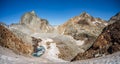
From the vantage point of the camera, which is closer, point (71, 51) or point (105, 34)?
point (105, 34)

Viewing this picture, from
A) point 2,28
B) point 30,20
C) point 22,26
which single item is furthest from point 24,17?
point 2,28

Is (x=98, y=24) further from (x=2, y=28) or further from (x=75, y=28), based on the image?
(x=2, y=28)

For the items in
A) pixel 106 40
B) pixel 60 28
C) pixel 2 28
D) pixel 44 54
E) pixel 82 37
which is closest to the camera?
pixel 106 40

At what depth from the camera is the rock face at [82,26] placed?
5061 inches

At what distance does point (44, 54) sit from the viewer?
256 feet

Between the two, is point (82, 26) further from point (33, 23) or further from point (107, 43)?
point (107, 43)

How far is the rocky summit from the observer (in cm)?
4584

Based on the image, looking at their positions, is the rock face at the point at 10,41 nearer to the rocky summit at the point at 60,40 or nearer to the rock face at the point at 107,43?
the rocky summit at the point at 60,40

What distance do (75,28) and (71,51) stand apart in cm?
5507

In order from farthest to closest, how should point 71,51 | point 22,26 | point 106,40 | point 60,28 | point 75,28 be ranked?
point 60,28 → point 75,28 → point 22,26 → point 71,51 → point 106,40

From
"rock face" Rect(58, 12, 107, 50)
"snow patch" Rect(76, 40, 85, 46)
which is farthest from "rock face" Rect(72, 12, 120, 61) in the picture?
"rock face" Rect(58, 12, 107, 50)

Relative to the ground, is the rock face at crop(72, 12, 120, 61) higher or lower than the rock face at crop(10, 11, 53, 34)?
lower

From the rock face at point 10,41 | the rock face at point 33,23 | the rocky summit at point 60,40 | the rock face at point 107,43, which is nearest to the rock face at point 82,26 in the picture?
the rocky summit at point 60,40

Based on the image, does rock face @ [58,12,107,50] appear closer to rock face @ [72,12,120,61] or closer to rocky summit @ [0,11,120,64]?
rocky summit @ [0,11,120,64]
